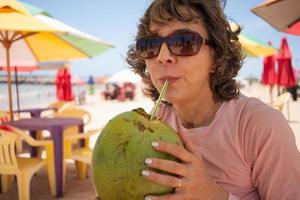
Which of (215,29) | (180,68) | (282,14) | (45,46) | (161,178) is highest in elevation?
(282,14)

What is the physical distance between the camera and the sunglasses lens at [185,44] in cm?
121

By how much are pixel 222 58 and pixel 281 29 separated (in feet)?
14.1

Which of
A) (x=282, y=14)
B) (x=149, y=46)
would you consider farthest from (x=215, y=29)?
(x=282, y=14)

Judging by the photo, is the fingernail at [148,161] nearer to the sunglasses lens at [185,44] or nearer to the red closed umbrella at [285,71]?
the sunglasses lens at [185,44]

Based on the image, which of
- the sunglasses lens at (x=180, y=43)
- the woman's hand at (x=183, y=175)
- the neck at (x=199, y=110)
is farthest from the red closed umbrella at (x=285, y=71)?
the woman's hand at (x=183, y=175)

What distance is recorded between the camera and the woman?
42.9 inches

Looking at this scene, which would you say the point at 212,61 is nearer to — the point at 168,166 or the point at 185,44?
the point at 185,44

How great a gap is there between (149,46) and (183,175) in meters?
0.58

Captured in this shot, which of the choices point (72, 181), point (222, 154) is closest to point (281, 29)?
point (72, 181)

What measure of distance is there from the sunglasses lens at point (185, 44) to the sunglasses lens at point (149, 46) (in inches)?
2.3

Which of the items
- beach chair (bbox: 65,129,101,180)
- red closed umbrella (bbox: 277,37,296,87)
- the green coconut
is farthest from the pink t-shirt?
red closed umbrella (bbox: 277,37,296,87)

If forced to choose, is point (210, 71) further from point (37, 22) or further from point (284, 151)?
point (37, 22)

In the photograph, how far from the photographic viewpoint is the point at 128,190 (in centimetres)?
82

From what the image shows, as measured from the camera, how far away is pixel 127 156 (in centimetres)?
82
